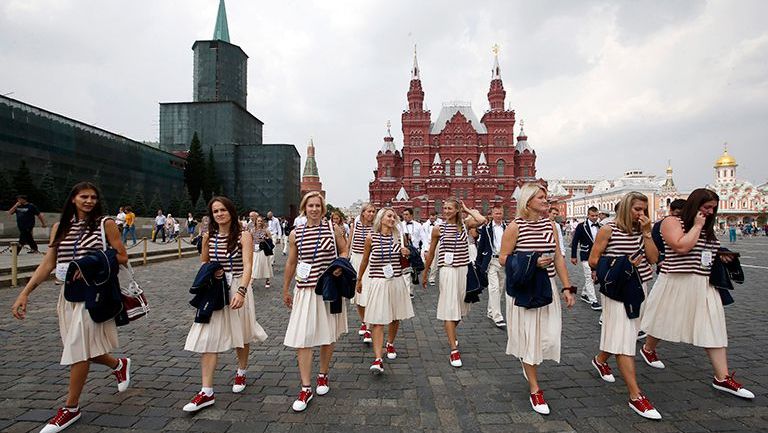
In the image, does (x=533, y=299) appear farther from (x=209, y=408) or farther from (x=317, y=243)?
(x=209, y=408)

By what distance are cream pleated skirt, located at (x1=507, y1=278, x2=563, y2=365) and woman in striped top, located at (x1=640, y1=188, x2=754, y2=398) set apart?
1.41 metres

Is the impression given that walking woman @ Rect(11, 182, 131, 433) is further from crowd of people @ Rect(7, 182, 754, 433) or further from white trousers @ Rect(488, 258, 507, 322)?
white trousers @ Rect(488, 258, 507, 322)

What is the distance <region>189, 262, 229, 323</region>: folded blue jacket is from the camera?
140 inches

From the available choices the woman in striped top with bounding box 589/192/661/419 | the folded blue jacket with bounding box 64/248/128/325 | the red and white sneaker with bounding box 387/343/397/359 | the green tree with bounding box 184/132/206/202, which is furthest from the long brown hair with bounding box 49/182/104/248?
the green tree with bounding box 184/132/206/202

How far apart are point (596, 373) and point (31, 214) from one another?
50.8 feet

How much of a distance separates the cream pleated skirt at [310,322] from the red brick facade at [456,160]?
53.5m

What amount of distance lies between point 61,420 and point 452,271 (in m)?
4.04

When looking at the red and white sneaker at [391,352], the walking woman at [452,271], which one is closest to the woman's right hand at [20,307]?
the red and white sneaker at [391,352]

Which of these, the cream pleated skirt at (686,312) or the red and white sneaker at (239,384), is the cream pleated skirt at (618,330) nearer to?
the cream pleated skirt at (686,312)

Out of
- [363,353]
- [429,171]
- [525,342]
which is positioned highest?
[429,171]

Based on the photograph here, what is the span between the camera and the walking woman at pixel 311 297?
12.1 ft

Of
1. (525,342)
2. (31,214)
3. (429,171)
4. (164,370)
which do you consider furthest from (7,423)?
(429,171)

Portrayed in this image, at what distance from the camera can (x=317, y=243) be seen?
3887 mm

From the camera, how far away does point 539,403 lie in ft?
11.5
